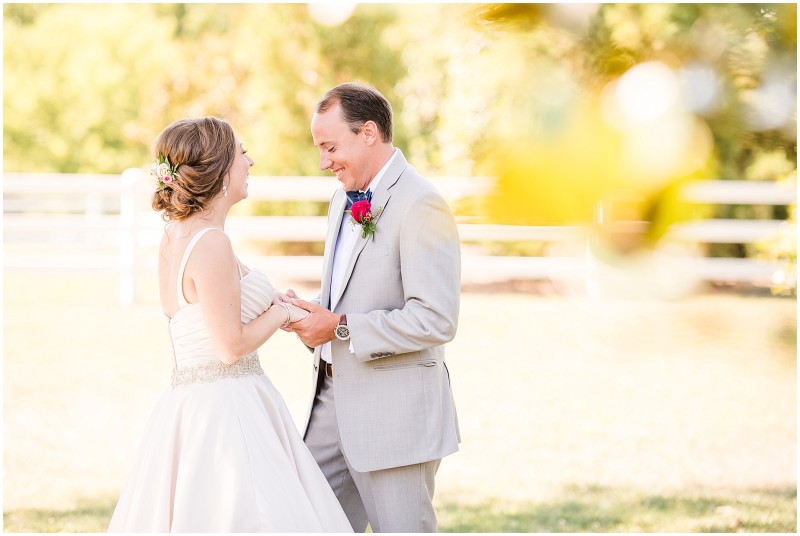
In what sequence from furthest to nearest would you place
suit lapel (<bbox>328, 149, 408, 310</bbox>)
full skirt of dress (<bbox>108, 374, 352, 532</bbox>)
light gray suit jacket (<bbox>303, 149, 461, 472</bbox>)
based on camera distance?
suit lapel (<bbox>328, 149, 408, 310</bbox>) < light gray suit jacket (<bbox>303, 149, 461, 472</bbox>) < full skirt of dress (<bbox>108, 374, 352, 532</bbox>)

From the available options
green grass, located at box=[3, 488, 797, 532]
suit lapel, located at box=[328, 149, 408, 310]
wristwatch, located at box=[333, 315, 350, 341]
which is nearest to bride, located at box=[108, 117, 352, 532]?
wristwatch, located at box=[333, 315, 350, 341]

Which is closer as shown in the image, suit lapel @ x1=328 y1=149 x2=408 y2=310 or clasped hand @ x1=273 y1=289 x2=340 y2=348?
clasped hand @ x1=273 y1=289 x2=340 y2=348

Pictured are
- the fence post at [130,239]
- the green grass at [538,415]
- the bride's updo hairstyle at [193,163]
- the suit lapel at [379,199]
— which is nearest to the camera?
the bride's updo hairstyle at [193,163]

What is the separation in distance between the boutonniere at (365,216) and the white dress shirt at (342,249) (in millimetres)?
54

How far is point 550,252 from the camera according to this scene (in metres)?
1.05

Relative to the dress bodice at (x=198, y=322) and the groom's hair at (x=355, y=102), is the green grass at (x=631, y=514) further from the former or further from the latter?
the groom's hair at (x=355, y=102)

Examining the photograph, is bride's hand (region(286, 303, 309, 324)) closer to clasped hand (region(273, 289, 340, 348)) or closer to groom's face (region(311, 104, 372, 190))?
clasped hand (region(273, 289, 340, 348))

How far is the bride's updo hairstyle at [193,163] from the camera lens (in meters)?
2.64

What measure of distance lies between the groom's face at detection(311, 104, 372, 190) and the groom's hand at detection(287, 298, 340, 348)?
434mm

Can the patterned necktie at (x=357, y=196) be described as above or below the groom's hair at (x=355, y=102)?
below

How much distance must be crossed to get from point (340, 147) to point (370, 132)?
0.11m

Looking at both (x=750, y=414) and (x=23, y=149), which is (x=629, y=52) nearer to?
(x=750, y=414)

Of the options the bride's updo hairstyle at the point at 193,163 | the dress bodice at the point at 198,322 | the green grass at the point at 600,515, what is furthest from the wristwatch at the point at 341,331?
the green grass at the point at 600,515

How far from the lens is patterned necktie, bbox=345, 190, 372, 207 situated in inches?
115
